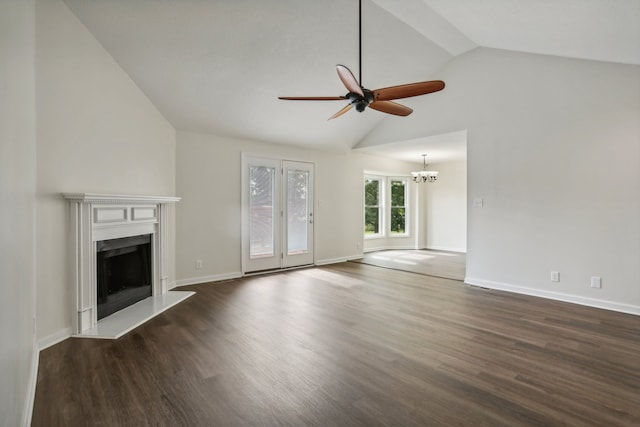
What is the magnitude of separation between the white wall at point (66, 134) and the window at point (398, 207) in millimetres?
6908

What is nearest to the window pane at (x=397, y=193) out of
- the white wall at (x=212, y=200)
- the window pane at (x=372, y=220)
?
the window pane at (x=372, y=220)

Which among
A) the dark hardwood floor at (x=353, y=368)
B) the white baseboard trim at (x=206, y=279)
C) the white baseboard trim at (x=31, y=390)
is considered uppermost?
the white baseboard trim at (x=206, y=279)

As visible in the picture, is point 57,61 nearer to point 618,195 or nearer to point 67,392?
point 67,392

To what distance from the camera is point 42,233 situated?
8.76 ft

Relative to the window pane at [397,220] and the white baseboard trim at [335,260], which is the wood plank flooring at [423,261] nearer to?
the white baseboard trim at [335,260]

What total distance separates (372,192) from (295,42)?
219 inches

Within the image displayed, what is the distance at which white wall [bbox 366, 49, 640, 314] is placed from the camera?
3.64 m

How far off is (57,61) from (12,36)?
1615mm

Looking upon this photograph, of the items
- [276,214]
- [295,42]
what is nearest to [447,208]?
[276,214]

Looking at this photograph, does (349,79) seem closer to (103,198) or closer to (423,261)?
(103,198)

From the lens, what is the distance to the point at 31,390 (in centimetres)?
199

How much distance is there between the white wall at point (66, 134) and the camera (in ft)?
8.76

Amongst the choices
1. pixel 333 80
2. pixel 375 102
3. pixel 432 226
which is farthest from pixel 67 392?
pixel 432 226

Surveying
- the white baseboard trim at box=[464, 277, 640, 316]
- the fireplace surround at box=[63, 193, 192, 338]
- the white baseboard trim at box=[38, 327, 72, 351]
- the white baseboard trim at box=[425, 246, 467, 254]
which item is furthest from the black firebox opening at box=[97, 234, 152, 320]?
the white baseboard trim at box=[425, 246, 467, 254]
